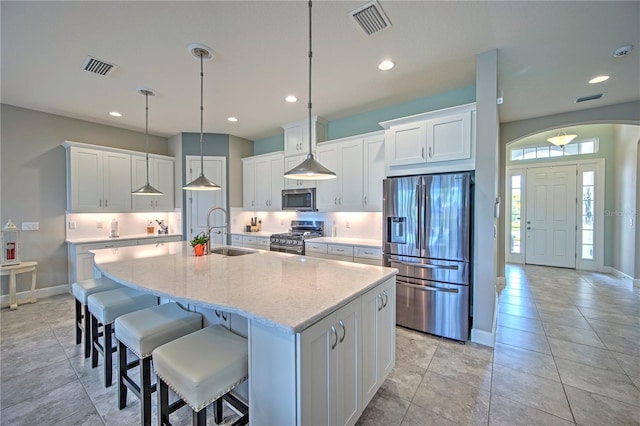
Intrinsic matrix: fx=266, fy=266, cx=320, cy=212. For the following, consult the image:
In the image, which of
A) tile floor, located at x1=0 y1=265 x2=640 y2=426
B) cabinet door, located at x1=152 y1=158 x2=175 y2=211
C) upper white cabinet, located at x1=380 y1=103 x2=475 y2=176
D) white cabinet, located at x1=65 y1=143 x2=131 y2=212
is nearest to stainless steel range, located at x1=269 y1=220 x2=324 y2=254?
upper white cabinet, located at x1=380 y1=103 x2=475 y2=176

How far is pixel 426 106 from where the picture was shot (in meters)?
3.71

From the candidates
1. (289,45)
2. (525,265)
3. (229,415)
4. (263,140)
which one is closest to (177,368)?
(229,415)

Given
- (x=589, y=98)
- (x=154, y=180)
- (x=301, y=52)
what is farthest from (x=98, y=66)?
(x=589, y=98)

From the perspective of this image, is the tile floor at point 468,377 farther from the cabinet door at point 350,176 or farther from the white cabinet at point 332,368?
the cabinet door at point 350,176

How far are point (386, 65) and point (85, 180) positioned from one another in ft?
16.4

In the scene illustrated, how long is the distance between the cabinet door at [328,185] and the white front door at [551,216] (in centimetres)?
521

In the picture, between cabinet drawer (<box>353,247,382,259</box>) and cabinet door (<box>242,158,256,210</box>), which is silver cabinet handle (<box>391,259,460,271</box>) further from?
cabinet door (<box>242,158,256,210</box>)

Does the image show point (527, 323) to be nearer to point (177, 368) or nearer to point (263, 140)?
point (177, 368)

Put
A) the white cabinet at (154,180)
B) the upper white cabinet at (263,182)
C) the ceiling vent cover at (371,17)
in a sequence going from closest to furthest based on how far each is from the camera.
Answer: the ceiling vent cover at (371,17)
the white cabinet at (154,180)
the upper white cabinet at (263,182)

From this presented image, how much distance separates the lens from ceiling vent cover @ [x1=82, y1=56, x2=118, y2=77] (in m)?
2.76

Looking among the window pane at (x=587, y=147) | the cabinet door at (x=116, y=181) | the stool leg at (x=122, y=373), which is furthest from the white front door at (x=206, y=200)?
the window pane at (x=587, y=147)

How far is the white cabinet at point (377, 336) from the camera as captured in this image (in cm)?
169

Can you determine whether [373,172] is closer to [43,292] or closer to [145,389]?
[145,389]

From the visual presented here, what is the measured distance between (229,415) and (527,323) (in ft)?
11.4
